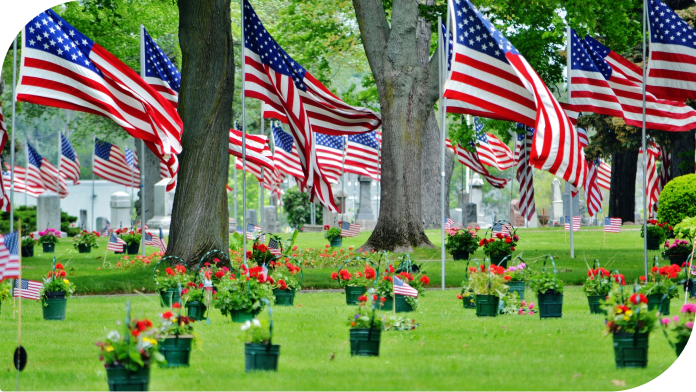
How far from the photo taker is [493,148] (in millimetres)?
36344

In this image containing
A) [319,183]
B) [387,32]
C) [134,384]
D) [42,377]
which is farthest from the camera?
[387,32]


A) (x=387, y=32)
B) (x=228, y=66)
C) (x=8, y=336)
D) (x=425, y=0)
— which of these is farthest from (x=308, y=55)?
(x=8, y=336)

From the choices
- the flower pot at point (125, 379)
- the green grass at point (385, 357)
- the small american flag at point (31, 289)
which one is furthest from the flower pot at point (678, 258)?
the flower pot at point (125, 379)

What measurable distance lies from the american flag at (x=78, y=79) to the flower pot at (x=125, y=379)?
716 cm

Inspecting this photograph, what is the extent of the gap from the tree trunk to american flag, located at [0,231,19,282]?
2893 centimetres

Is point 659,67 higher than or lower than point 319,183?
higher

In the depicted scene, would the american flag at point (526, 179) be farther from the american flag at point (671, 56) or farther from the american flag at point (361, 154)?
the american flag at point (361, 154)

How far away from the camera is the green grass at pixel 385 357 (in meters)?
7.15

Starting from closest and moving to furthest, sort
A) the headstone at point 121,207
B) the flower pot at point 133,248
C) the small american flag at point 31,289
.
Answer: the small american flag at point 31,289, the flower pot at point 133,248, the headstone at point 121,207

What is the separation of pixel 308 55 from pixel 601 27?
11024mm

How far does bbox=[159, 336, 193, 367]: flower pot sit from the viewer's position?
7984mm

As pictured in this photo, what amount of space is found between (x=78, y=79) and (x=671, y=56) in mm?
9016

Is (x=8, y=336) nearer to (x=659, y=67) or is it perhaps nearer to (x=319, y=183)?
(x=319, y=183)

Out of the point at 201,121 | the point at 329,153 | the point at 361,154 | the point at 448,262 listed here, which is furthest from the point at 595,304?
the point at 329,153
